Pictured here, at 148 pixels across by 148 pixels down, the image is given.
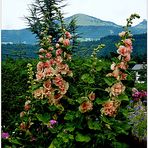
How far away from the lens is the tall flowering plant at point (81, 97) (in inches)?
142

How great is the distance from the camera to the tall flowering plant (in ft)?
11.9

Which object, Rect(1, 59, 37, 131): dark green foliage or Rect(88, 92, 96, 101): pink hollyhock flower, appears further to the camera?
Rect(1, 59, 37, 131): dark green foliage

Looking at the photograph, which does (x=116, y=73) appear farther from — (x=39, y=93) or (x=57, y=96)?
(x=39, y=93)

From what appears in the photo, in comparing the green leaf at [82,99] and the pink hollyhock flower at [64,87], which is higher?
the pink hollyhock flower at [64,87]

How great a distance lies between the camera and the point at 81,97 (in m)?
3.71

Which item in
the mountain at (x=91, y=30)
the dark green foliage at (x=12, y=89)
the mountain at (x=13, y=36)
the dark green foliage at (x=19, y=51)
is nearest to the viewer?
the mountain at (x=13, y=36)

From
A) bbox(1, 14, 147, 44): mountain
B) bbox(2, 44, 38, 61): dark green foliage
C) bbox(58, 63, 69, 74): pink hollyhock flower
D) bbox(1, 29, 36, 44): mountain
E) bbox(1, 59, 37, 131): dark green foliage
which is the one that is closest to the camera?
bbox(58, 63, 69, 74): pink hollyhock flower

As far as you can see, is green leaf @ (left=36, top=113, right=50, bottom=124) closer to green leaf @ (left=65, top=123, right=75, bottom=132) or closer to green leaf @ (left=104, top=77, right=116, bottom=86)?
green leaf @ (left=65, top=123, right=75, bottom=132)

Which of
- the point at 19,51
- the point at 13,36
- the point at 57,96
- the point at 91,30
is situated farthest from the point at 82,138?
the point at 19,51

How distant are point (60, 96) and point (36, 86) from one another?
0.61 ft

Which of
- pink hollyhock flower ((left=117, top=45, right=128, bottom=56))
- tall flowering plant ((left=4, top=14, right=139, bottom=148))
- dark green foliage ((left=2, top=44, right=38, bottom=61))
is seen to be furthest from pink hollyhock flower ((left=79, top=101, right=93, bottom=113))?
dark green foliage ((left=2, top=44, right=38, bottom=61))

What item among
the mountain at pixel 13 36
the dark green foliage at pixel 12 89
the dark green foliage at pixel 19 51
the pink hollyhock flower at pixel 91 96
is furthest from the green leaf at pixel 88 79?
the dark green foliage at pixel 19 51

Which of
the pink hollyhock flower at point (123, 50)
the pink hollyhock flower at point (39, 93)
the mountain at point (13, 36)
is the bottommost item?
the pink hollyhock flower at point (39, 93)

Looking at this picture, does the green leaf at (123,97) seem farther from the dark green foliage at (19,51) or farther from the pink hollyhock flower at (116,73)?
the dark green foliage at (19,51)
